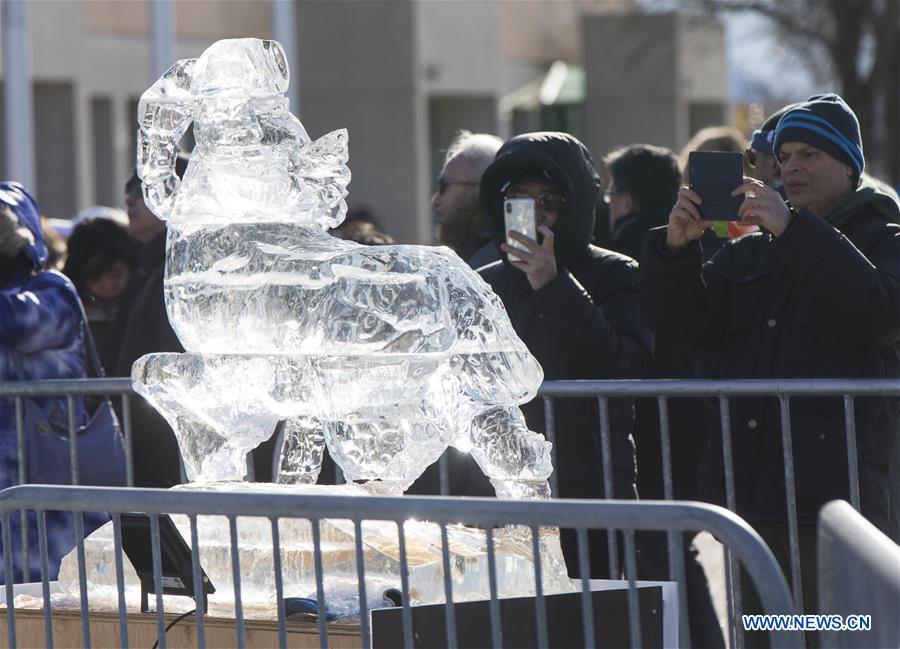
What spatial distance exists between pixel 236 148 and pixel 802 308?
1546 millimetres

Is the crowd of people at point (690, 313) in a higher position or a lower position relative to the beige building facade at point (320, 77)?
lower

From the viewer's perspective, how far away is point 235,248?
141 inches

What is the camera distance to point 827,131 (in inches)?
159

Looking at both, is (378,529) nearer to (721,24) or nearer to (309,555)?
(309,555)

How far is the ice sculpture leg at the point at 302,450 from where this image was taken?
3.82 m

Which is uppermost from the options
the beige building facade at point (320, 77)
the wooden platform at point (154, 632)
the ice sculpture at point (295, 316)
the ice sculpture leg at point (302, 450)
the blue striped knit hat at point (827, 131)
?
Answer: the beige building facade at point (320, 77)

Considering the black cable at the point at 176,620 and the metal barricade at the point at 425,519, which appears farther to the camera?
the black cable at the point at 176,620

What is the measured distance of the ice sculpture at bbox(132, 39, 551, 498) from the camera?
3498 mm

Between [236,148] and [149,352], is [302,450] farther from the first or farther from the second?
[149,352]

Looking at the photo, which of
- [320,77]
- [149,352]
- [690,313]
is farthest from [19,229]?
[320,77]

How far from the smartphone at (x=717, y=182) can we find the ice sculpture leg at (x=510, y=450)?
788 millimetres

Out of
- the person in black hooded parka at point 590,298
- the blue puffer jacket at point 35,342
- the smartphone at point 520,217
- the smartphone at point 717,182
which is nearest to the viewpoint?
the smartphone at point 717,182

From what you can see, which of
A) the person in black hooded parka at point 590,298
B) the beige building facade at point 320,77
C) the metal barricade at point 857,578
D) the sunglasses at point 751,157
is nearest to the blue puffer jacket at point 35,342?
the person in black hooded parka at point 590,298

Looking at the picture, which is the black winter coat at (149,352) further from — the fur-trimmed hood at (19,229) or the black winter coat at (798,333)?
the black winter coat at (798,333)
